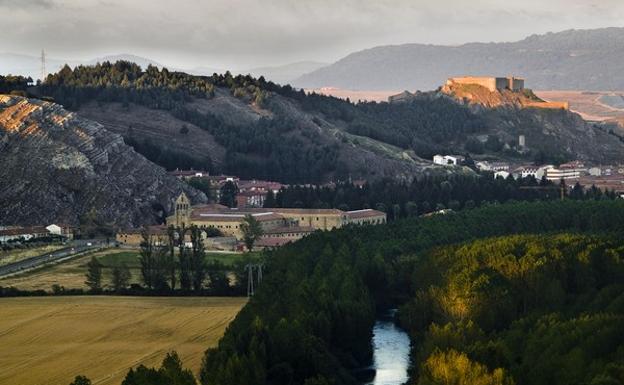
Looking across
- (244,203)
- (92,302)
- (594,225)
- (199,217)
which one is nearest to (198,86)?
(244,203)

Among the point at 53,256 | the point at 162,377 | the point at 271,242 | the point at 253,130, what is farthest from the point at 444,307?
the point at 253,130

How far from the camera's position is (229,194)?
413ft

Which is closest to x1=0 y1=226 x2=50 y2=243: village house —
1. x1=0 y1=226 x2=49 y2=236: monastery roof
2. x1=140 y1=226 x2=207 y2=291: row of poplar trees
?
x1=0 y1=226 x2=49 y2=236: monastery roof

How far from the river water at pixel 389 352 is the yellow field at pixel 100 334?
628 centimetres

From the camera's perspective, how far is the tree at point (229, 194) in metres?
124

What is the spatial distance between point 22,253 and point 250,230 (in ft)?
50.6

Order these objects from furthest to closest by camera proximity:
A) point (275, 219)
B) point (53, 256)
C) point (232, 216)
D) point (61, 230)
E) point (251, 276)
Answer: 1. point (275, 219)
2. point (232, 216)
3. point (61, 230)
4. point (53, 256)
5. point (251, 276)

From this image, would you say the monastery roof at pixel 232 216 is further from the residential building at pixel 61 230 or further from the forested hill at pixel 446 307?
the forested hill at pixel 446 307

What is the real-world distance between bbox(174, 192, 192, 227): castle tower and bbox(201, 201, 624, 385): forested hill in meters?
20.5

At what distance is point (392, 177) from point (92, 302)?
248 ft

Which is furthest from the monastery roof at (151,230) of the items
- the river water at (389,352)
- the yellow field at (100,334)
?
the river water at (389,352)

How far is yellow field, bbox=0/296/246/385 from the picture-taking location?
2175 inches

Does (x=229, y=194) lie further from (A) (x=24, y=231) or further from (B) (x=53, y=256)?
(B) (x=53, y=256)

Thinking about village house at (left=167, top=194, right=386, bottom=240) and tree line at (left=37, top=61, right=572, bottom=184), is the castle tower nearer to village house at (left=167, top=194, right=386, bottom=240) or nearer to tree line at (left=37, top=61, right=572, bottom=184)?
village house at (left=167, top=194, right=386, bottom=240)
